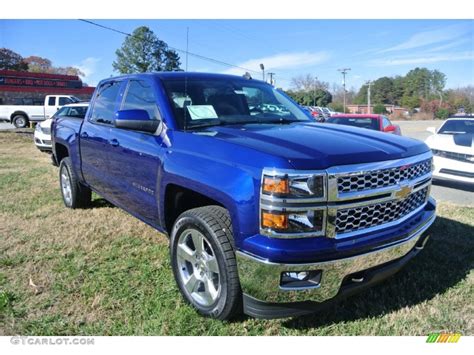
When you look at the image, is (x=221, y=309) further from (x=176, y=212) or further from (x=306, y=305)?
(x=176, y=212)

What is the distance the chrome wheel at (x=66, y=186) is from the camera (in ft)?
18.2

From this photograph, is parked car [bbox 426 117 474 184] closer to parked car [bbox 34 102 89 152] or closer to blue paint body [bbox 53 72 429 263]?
blue paint body [bbox 53 72 429 263]

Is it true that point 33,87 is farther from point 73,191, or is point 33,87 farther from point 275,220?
point 275,220

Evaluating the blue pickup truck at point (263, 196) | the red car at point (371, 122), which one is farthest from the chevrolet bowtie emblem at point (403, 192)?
the red car at point (371, 122)

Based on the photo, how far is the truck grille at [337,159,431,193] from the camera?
229 cm

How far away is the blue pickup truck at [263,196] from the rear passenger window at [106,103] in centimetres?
64

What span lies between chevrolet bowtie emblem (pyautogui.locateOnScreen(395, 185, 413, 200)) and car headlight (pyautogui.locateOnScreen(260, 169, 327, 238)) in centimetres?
66

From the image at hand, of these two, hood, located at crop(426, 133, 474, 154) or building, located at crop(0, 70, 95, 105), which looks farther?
building, located at crop(0, 70, 95, 105)

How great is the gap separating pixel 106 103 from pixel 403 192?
333 cm

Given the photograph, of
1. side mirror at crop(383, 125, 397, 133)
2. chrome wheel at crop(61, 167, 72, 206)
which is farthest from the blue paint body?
side mirror at crop(383, 125, 397, 133)
